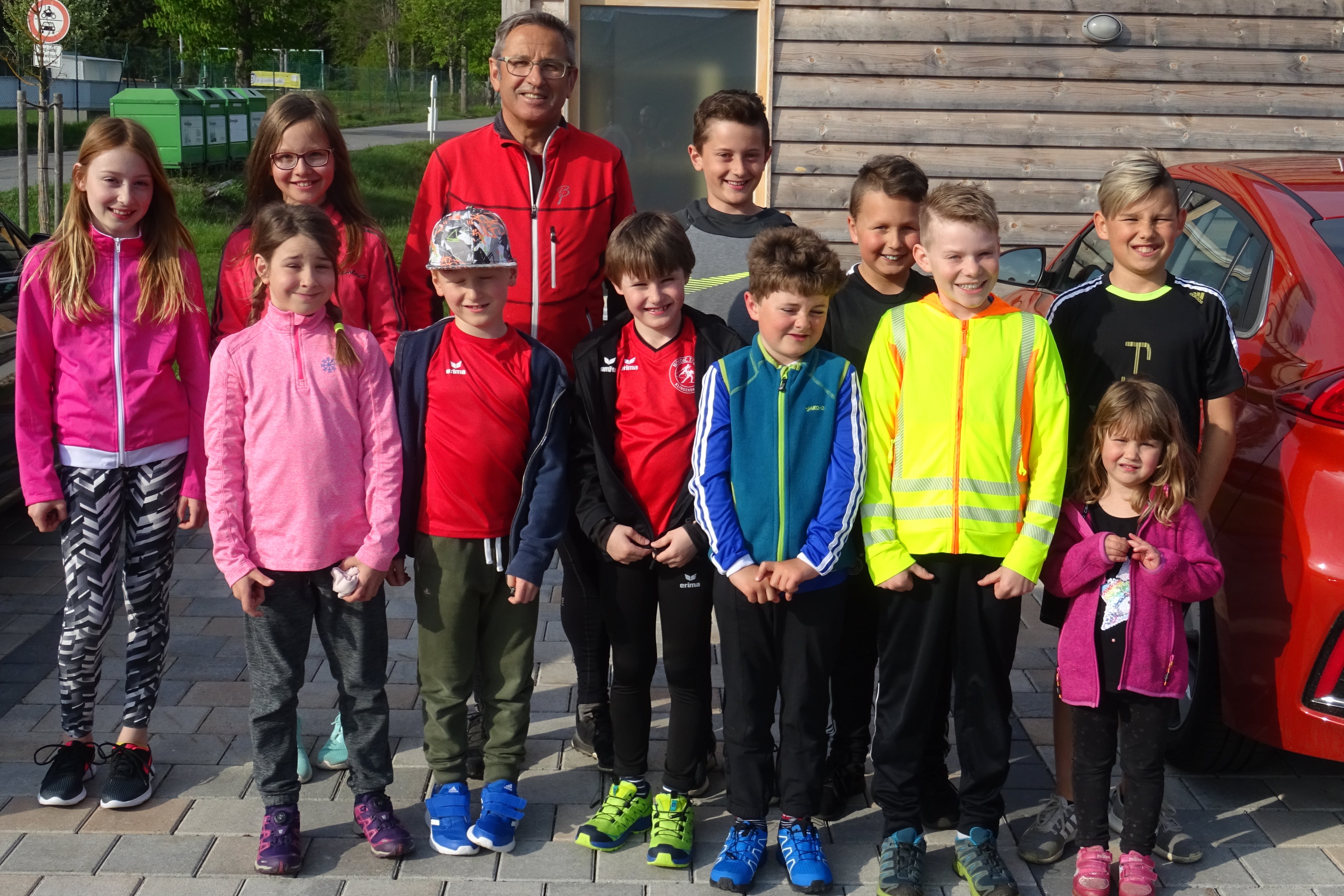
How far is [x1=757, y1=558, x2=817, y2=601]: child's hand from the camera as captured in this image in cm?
308

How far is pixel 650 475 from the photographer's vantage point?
130 inches

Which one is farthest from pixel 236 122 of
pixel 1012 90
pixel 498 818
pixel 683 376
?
pixel 498 818

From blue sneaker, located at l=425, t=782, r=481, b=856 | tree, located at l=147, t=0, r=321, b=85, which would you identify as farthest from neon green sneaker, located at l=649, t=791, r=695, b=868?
tree, located at l=147, t=0, r=321, b=85

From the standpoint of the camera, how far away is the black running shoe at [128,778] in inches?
137

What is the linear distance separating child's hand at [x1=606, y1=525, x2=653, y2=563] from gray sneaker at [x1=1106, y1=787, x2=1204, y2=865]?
140cm

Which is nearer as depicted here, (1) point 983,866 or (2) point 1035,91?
(1) point 983,866

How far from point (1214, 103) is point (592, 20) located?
157 inches

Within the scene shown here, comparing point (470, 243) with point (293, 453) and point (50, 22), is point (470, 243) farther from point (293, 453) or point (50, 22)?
point (50, 22)

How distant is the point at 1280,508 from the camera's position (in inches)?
126

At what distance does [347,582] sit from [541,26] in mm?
1716

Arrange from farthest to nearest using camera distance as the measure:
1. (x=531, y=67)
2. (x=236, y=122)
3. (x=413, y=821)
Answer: (x=236, y=122) < (x=531, y=67) < (x=413, y=821)

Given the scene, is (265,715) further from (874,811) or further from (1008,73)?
(1008,73)

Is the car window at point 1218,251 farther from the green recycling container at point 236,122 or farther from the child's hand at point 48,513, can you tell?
the green recycling container at point 236,122

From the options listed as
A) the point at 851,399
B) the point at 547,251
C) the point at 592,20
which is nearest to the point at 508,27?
the point at 547,251
